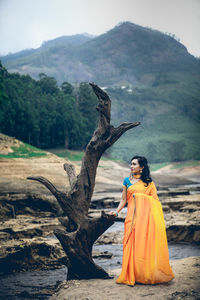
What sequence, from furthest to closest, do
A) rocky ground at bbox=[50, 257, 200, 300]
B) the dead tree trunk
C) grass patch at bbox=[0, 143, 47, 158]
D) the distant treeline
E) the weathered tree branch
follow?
the distant treeline, grass patch at bbox=[0, 143, 47, 158], the weathered tree branch, the dead tree trunk, rocky ground at bbox=[50, 257, 200, 300]

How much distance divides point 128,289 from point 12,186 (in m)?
16.9

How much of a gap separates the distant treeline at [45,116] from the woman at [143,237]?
3605 centimetres

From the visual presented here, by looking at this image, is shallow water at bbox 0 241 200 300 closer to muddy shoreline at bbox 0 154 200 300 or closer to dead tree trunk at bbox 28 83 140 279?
muddy shoreline at bbox 0 154 200 300

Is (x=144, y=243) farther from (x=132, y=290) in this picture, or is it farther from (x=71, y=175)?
(x=71, y=175)

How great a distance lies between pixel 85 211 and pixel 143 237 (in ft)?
4.19

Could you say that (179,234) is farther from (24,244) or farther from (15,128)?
(15,128)

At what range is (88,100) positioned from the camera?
62.8m

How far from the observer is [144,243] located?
211 inches

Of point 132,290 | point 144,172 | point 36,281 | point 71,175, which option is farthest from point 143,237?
point 36,281

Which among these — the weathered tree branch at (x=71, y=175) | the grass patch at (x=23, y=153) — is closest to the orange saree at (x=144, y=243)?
the weathered tree branch at (x=71, y=175)

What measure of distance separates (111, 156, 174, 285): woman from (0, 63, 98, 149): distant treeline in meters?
36.1

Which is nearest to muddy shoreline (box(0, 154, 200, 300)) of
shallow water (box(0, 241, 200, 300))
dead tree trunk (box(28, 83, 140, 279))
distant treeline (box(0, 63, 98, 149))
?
shallow water (box(0, 241, 200, 300))

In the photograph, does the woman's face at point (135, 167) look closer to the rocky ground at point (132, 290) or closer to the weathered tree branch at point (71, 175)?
the weathered tree branch at point (71, 175)

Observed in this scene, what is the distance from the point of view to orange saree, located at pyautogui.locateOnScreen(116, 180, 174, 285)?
5285mm
